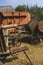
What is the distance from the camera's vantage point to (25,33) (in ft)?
46.8

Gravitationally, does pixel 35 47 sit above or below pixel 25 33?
above

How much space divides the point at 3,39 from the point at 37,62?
1505 millimetres

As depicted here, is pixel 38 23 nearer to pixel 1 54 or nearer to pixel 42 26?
pixel 42 26

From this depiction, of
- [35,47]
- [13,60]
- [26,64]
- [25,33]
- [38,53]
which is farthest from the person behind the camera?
[25,33]

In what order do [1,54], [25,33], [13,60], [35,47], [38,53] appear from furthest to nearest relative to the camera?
[25,33]
[35,47]
[38,53]
[13,60]
[1,54]

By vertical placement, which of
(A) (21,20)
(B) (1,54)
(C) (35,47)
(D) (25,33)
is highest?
(A) (21,20)

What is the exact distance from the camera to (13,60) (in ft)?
24.4

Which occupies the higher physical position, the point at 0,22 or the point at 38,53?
the point at 0,22

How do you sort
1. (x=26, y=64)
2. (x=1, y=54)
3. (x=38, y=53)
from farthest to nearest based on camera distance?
1. (x=38, y=53)
2. (x=26, y=64)
3. (x=1, y=54)

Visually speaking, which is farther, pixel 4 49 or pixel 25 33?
pixel 25 33

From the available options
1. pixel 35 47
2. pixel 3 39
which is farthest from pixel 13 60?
pixel 35 47

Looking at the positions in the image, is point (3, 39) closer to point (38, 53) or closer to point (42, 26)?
point (38, 53)

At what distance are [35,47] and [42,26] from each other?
57.7 inches

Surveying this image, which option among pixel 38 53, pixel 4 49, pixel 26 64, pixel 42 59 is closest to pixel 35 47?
pixel 38 53
